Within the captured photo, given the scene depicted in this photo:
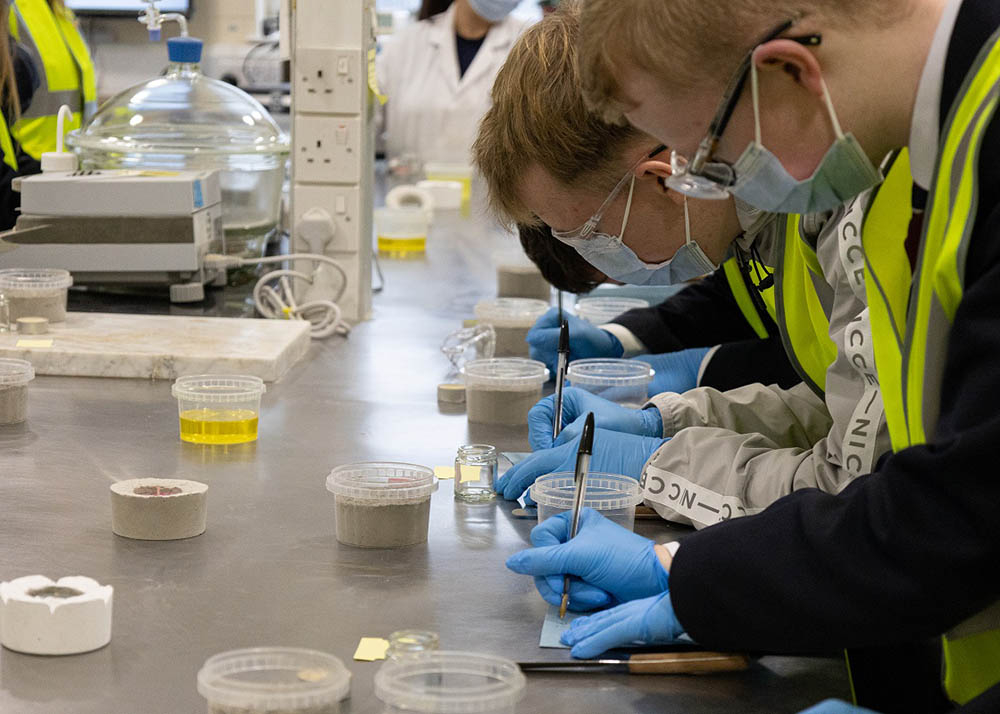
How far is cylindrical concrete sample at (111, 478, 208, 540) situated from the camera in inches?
53.2

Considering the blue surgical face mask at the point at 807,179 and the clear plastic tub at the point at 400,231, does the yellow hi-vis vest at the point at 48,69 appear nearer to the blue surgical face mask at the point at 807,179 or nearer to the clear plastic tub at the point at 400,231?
the clear plastic tub at the point at 400,231

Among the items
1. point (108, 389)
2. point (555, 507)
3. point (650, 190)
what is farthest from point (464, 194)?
point (555, 507)

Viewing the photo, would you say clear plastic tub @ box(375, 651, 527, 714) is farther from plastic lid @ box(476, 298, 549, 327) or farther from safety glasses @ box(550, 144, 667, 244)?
plastic lid @ box(476, 298, 549, 327)

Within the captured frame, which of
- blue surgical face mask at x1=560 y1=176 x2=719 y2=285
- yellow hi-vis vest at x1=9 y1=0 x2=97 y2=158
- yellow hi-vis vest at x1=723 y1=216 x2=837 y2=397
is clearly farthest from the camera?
yellow hi-vis vest at x1=9 y1=0 x2=97 y2=158

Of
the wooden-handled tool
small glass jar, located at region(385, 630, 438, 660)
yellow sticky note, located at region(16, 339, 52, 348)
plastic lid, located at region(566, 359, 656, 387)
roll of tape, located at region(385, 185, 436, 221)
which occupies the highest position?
small glass jar, located at region(385, 630, 438, 660)

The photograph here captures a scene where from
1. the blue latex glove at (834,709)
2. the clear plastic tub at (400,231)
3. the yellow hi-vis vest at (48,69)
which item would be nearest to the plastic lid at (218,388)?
the blue latex glove at (834,709)

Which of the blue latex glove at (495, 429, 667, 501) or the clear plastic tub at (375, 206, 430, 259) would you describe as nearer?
the blue latex glove at (495, 429, 667, 501)

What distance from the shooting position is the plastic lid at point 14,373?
1753 mm

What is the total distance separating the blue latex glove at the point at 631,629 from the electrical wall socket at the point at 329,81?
1686mm

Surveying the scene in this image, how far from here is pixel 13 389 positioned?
1.77 meters

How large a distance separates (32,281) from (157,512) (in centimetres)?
105

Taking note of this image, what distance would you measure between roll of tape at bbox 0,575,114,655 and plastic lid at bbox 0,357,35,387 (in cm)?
74

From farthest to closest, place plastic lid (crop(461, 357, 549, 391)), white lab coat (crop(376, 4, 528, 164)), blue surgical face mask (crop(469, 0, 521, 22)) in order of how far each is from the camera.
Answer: white lab coat (crop(376, 4, 528, 164)) < blue surgical face mask (crop(469, 0, 521, 22)) < plastic lid (crop(461, 357, 549, 391))

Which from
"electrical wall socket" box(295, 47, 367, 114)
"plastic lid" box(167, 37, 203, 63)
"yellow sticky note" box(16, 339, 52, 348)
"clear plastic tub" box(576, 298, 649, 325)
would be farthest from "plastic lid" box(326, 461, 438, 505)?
"plastic lid" box(167, 37, 203, 63)
